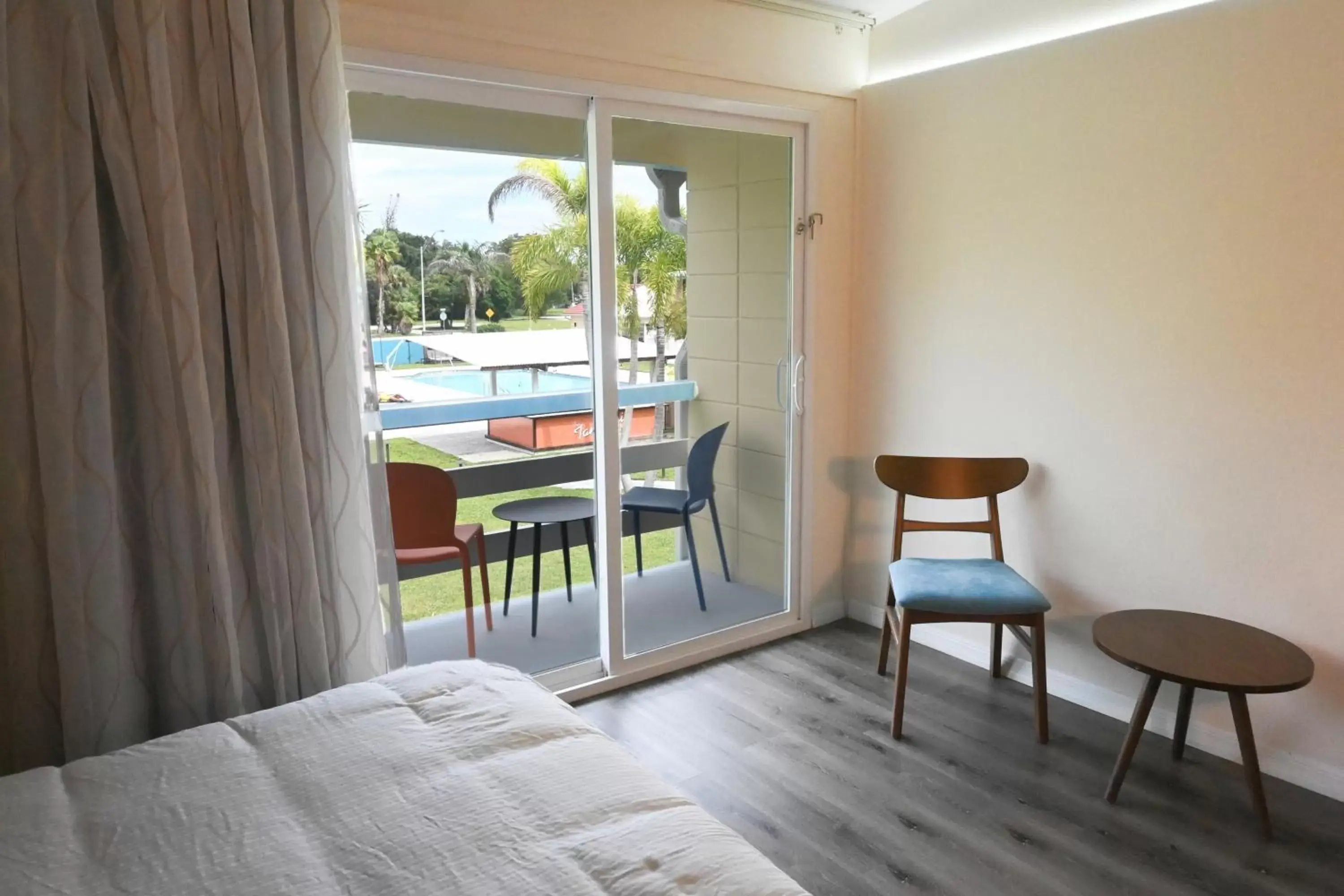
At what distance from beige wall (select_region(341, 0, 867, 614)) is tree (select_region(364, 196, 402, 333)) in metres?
0.47

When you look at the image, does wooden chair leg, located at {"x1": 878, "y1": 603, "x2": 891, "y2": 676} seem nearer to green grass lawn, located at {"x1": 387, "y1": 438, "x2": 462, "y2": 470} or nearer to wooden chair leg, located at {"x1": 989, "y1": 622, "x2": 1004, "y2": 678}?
wooden chair leg, located at {"x1": 989, "y1": 622, "x2": 1004, "y2": 678}

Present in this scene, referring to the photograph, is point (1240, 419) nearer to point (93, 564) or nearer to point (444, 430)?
point (444, 430)

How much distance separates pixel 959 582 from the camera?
2.85 meters

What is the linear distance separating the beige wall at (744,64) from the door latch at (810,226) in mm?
30

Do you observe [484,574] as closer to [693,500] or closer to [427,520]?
[427,520]

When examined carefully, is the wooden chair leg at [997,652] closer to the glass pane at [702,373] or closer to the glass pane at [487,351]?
the glass pane at [702,373]

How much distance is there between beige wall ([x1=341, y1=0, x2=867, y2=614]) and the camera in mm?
2473

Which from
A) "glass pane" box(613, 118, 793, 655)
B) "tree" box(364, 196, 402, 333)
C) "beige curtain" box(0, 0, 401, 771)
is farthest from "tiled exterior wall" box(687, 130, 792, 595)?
"beige curtain" box(0, 0, 401, 771)

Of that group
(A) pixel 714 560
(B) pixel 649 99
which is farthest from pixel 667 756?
(B) pixel 649 99

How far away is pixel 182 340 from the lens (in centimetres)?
194

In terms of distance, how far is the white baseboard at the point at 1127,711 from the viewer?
97.5 inches

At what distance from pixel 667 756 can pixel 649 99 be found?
7.28 feet

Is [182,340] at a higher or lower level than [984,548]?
higher

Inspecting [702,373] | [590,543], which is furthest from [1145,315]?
[590,543]
